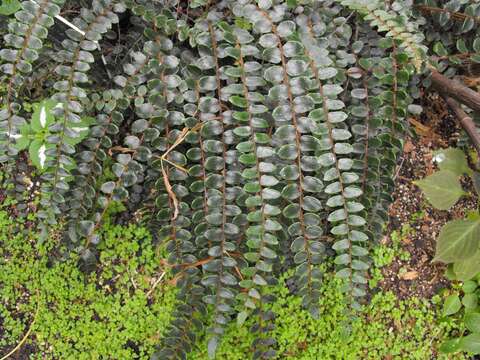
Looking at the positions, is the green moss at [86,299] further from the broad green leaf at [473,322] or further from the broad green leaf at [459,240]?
the broad green leaf at [473,322]

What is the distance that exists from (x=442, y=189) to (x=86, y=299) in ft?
5.26

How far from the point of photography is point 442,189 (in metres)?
2.27

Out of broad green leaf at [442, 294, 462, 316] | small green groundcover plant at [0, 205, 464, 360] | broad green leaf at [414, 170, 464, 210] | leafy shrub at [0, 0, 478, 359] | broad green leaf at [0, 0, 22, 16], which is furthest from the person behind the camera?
broad green leaf at [442, 294, 462, 316]

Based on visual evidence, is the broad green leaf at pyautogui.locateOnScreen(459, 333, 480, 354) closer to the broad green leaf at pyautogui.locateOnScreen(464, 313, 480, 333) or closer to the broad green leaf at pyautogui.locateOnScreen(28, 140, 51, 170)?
the broad green leaf at pyautogui.locateOnScreen(464, 313, 480, 333)

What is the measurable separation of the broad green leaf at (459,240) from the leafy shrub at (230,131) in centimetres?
35

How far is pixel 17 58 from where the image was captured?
1810mm

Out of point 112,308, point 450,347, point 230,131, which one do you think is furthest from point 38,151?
point 450,347

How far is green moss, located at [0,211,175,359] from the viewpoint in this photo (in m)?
2.37

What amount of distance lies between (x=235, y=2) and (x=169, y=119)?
0.47 metres

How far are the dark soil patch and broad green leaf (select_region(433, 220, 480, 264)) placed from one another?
28 centimetres

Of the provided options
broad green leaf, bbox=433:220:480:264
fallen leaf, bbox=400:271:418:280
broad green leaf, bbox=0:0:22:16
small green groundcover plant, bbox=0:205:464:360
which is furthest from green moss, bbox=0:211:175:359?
broad green leaf, bbox=433:220:480:264

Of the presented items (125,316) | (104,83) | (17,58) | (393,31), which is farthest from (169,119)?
(125,316)

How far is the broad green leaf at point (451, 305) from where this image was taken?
250 centimetres

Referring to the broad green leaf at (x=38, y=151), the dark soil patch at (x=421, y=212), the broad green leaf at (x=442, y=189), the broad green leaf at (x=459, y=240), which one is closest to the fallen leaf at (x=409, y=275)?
the dark soil patch at (x=421, y=212)
